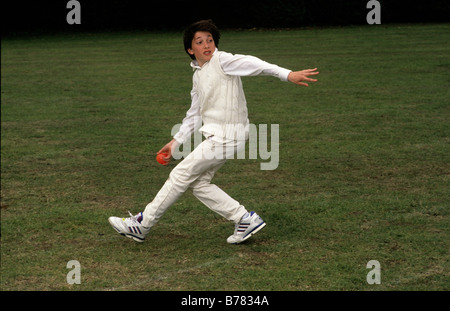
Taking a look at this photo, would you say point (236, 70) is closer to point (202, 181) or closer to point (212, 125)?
point (212, 125)

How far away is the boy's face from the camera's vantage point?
499cm

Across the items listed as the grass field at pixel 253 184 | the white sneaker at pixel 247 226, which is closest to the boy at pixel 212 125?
the white sneaker at pixel 247 226

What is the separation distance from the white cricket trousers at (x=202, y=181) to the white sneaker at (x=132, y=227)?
74mm

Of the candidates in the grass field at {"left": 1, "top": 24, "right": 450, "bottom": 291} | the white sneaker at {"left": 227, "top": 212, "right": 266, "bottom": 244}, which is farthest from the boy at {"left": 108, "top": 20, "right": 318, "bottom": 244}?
the grass field at {"left": 1, "top": 24, "right": 450, "bottom": 291}

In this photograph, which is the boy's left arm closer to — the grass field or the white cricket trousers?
the white cricket trousers

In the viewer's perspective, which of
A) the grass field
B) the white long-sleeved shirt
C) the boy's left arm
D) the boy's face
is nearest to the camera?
the boy's left arm

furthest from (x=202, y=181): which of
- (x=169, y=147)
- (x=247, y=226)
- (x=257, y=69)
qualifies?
(x=257, y=69)

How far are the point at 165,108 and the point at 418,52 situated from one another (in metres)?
7.52

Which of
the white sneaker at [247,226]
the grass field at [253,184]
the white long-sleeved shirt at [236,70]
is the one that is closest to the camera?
the white long-sleeved shirt at [236,70]

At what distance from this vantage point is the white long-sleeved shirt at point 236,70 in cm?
466

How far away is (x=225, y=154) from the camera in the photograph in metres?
5.08

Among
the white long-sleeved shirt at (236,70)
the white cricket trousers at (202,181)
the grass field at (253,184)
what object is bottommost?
the grass field at (253,184)

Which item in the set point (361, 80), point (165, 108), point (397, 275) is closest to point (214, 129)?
point (397, 275)

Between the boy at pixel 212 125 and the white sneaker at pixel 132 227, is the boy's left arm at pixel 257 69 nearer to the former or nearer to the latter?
the boy at pixel 212 125
